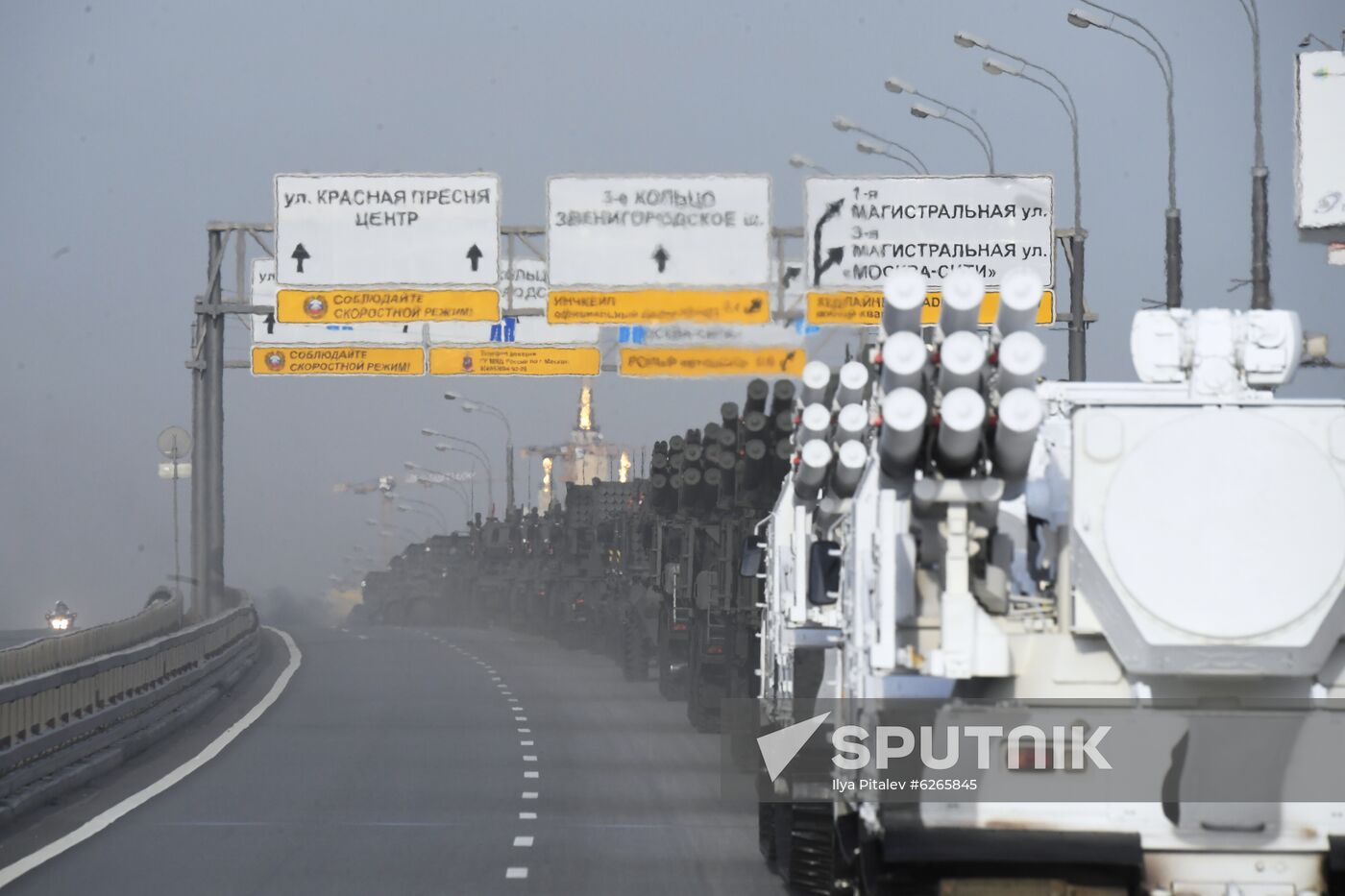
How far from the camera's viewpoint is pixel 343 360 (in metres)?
38.6

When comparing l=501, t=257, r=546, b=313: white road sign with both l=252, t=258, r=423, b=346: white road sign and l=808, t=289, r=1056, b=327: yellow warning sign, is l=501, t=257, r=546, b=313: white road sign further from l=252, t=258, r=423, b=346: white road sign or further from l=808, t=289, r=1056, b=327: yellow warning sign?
l=808, t=289, r=1056, b=327: yellow warning sign

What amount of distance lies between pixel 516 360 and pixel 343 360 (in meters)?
3.19

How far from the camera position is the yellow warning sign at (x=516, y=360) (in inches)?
1565

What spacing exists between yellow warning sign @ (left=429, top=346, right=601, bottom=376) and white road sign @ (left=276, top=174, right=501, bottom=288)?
14.6 feet

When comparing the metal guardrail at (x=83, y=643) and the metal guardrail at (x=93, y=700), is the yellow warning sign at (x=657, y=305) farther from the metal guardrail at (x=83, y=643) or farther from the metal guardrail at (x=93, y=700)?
the metal guardrail at (x=83, y=643)

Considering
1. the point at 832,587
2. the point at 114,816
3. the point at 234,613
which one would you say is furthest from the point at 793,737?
the point at 234,613

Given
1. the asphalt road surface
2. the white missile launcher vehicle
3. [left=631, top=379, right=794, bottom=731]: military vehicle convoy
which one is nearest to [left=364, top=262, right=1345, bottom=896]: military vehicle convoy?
the white missile launcher vehicle

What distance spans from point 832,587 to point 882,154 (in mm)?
23781

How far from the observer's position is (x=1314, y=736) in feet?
33.8

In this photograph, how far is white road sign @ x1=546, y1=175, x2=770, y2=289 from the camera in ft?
115

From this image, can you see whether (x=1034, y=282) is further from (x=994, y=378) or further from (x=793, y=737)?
(x=793, y=737)

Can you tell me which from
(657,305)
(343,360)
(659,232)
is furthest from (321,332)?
(659,232)

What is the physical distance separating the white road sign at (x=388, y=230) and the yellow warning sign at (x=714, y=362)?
2819 mm

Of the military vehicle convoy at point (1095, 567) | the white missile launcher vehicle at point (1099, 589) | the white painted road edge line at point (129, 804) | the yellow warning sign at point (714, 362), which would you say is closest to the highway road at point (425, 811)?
the white painted road edge line at point (129, 804)
